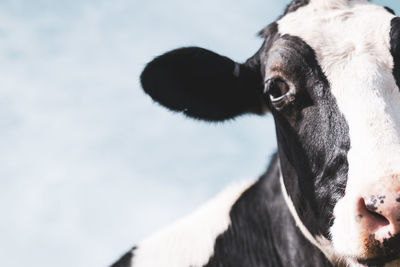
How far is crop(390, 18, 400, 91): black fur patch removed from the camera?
157 inches

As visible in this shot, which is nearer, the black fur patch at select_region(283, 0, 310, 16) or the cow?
the cow

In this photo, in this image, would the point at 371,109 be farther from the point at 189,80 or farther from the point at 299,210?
the point at 189,80

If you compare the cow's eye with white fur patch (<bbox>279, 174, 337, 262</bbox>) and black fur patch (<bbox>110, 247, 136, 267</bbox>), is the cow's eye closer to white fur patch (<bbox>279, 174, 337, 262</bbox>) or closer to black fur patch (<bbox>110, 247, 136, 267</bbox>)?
white fur patch (<bbox>279, 174, 337, 262</bbox>)

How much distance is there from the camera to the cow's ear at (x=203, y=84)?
511 cm

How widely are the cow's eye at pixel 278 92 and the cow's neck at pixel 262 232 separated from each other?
108 cm

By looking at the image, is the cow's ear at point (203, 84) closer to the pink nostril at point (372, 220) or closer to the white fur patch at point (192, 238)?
the white fur patch at point (192, 238)

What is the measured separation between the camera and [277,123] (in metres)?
4.64

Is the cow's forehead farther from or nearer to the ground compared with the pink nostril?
farther from the ground

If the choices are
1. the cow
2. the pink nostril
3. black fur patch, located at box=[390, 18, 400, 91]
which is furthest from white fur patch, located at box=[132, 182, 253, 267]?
the pink nostril

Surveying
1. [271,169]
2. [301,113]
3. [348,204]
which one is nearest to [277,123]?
[301,113]

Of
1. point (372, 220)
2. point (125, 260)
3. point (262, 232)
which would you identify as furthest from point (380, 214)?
point (125, 260)

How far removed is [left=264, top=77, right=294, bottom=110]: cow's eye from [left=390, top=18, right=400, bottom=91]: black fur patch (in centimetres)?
67

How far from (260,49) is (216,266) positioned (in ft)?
5.92

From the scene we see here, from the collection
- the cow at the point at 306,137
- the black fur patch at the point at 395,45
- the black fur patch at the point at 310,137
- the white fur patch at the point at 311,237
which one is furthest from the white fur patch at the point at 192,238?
the black fur patch at the point at 395,45
